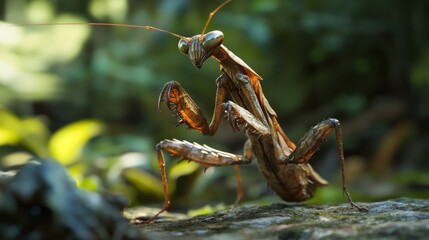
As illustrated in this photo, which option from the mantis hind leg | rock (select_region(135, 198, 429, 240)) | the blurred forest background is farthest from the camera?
the blurred forest background

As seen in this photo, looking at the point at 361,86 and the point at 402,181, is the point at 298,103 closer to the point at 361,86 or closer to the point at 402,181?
the point at 361,86

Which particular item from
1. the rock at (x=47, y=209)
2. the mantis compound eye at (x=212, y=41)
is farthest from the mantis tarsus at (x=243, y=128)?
the rock at (x=47, y=209)

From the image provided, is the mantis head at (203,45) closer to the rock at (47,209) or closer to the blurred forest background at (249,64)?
the rock at (47,209)

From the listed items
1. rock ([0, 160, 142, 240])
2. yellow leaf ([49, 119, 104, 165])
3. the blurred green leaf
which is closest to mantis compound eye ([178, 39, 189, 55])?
rock ([0, 160, 142, 240])

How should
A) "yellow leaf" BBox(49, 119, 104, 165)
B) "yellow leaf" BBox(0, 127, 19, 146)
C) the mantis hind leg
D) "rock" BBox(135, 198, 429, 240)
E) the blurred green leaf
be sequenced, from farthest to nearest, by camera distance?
"yellow leaf" BBox(49, 119, 104, 165) < "yellow leaf" BBox(0, 127, 19, 146) < the blurred green leaf < the mantis hind leg < "rock" BBox(135, 198, 429, 240)

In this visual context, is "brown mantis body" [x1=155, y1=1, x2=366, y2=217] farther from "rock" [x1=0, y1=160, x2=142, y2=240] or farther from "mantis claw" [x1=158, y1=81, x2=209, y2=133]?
"rock" [x1=0, y1=160, x2=142, y2=240]

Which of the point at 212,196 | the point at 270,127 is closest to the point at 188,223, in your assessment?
the point at 270,127

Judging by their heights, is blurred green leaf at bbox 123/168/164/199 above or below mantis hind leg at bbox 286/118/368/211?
below
